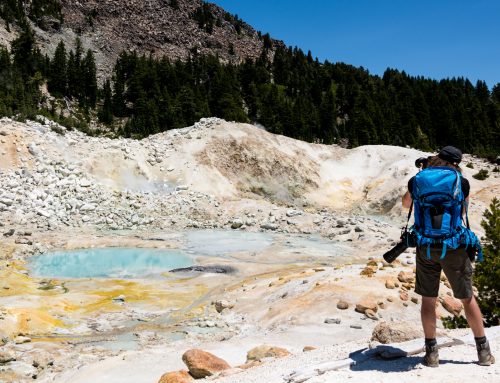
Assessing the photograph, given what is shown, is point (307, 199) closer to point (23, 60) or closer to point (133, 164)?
point (133, 164)

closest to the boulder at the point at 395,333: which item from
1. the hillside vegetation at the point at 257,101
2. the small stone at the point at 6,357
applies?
the small stone at the point at 6,357

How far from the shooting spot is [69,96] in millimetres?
79688

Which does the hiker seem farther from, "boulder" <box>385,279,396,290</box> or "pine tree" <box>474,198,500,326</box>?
"boulder" <box>385,279,396,290</box>

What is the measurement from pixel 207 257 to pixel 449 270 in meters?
18.9

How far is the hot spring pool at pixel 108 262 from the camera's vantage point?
2014 cm

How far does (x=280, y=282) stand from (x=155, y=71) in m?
75.1

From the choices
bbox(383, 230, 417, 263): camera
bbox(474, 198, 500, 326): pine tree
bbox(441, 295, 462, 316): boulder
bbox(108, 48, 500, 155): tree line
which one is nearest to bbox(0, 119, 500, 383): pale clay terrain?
bbox(441, 295, 462, 316): boulder

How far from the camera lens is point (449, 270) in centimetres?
524

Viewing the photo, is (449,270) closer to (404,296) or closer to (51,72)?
(404,296)

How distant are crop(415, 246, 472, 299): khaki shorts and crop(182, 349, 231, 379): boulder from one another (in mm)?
4138

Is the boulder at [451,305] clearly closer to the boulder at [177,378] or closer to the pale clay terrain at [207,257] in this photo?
the pale clay terrain at [207,257]

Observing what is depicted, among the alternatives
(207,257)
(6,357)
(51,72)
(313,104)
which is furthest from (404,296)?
(51,72)

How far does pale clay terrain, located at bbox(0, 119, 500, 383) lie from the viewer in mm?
10039

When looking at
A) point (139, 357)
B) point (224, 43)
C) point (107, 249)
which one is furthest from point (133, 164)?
point (224, 43)
